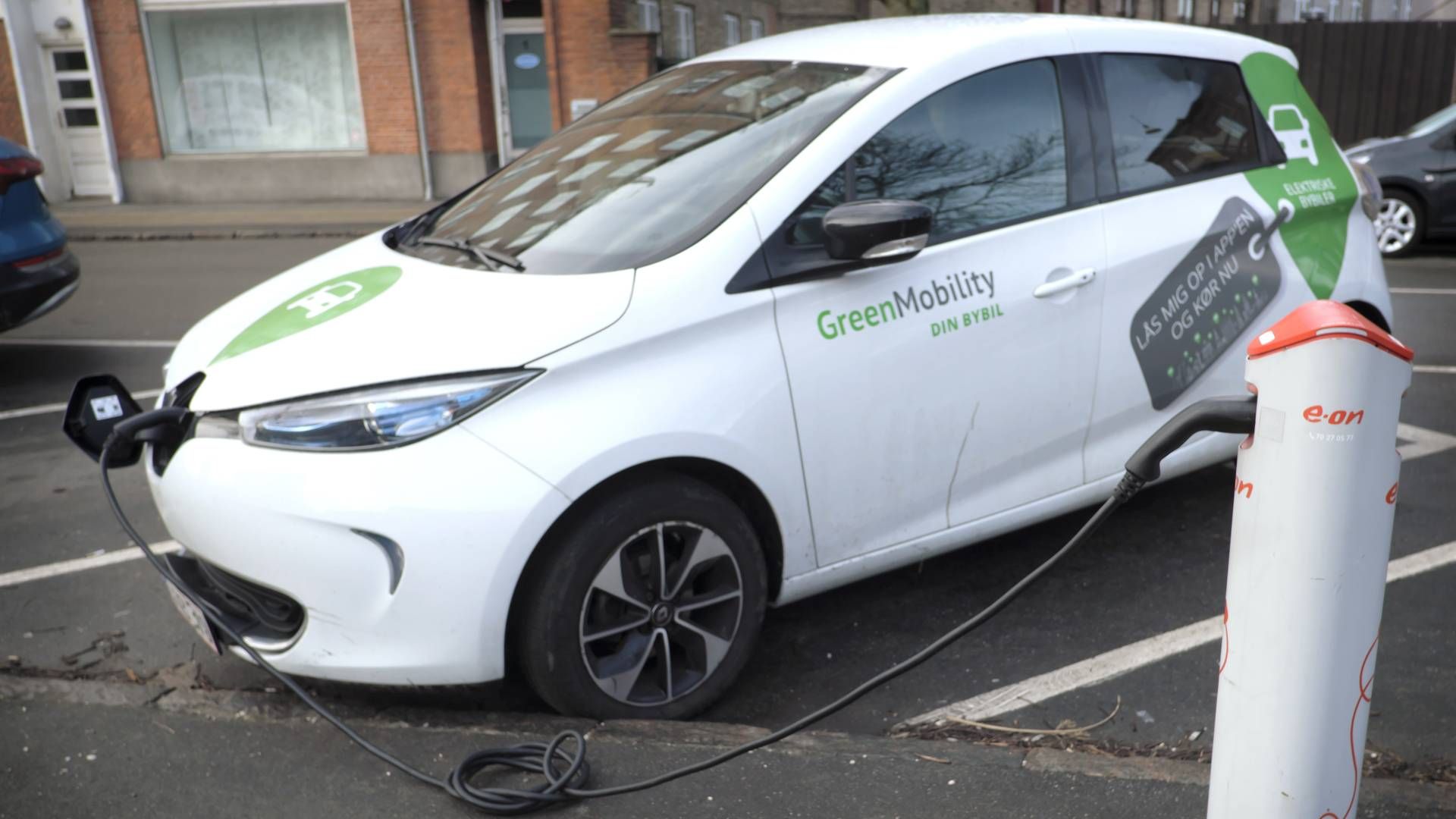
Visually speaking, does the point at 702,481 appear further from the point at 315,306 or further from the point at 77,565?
the point at 77,565

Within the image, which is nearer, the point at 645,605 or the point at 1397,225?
the point at 645,605

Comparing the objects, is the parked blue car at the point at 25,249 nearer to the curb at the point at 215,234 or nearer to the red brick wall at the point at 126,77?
the curb at the point at 215,234

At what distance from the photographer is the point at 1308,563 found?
1866mm

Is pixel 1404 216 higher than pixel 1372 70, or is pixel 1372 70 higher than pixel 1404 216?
pixel 1372 70

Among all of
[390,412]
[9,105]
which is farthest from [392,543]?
[9,105]

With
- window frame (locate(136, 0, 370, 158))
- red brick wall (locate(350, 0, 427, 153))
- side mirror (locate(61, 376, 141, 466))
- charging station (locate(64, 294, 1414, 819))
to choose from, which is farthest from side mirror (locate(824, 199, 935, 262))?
window frame (locate(136, 0, 370, 158))

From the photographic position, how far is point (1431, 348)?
24.0 feet

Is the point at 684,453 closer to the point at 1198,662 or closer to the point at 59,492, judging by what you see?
the point at 1198,662

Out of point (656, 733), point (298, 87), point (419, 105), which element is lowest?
point (656, 733)

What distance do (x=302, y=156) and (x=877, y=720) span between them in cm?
1723

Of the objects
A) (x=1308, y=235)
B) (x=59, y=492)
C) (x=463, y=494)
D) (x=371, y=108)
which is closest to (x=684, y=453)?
(x=463, y=494)

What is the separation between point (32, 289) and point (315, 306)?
Answer: 440 centimetres

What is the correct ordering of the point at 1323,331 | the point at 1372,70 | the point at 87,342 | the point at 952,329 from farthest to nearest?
the point at 1372,70 < the point at 87,342 < the point at 952,329 < the point at 1323,331

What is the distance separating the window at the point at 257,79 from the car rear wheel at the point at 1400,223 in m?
13.7
